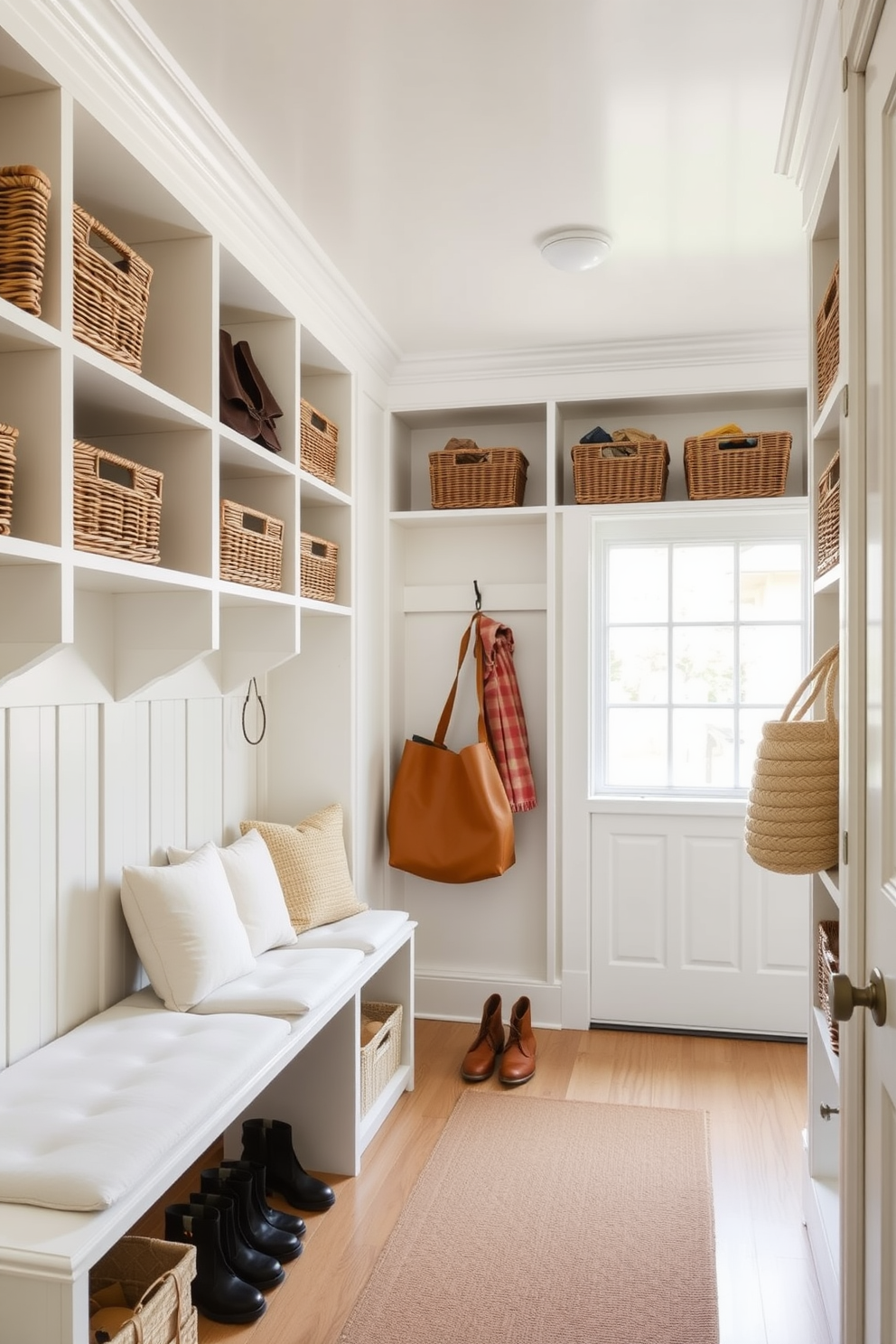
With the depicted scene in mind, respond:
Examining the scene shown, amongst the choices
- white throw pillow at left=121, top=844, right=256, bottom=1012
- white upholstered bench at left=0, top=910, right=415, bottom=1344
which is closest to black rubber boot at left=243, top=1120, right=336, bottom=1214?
white upholstered bench at left=0, top=910, right=415, bottom=1344

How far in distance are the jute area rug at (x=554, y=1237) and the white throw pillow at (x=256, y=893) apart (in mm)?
721

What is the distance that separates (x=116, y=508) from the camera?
6.22 ft

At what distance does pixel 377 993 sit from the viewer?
320 centimetres

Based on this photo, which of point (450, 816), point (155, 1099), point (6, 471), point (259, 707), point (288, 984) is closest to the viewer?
point (6, 471)

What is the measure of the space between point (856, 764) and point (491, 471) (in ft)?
8.16

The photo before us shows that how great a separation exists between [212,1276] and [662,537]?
2.75m

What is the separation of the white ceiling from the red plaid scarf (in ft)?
3.98

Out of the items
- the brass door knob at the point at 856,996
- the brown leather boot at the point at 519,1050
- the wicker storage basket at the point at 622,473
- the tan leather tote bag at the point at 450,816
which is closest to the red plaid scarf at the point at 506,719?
the tan leather tote bag at the point at 450,816

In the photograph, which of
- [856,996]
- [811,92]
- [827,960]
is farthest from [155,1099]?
[811,92]

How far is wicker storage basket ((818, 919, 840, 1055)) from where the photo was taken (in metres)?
2.02

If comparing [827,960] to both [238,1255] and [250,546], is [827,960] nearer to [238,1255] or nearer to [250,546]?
[238,1255]

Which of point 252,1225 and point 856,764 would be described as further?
point 252,1225

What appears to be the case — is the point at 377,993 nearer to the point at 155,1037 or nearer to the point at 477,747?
the point at 477,747

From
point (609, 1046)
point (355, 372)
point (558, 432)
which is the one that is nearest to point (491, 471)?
point (558, 432)
